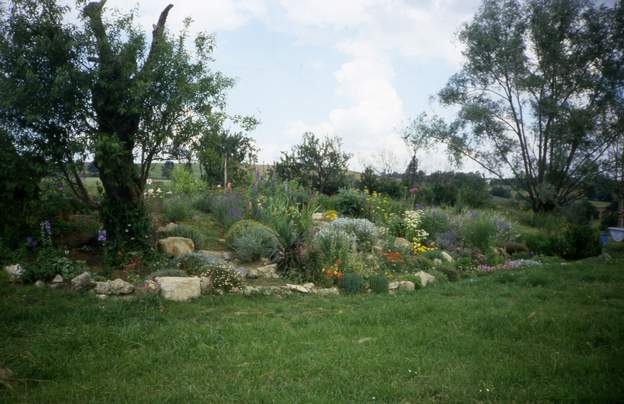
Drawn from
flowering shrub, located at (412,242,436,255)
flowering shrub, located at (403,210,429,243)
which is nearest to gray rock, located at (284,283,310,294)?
flowering shrub, located at (412,242,436,255)

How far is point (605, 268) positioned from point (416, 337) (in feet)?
19.3

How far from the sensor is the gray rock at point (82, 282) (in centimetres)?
632

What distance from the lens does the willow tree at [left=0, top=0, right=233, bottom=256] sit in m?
6.76

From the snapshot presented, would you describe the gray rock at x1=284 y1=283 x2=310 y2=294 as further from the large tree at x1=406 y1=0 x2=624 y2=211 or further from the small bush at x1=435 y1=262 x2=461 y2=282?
the large tree at x1=406 y1=0 x2=624 y2=211

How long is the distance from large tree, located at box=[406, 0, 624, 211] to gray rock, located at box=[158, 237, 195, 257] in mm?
15857

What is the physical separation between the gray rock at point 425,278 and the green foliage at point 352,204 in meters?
5.61

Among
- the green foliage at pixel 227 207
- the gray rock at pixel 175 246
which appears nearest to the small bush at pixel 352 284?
the gray rock at pixel 175 246

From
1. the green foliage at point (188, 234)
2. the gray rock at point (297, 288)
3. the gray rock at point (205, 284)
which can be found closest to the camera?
the gray rock at point (205, 284)

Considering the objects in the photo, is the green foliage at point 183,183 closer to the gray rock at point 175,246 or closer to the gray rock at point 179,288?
the gray rock at point 175,246

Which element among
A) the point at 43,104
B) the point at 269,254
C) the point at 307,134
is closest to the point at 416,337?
the point at 269,254

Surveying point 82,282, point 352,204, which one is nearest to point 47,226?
point 82,282

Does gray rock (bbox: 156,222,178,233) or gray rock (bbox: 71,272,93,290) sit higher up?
gray rock (bbox: 156,222,178,233)

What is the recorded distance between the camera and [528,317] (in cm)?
538

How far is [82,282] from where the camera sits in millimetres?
6344
